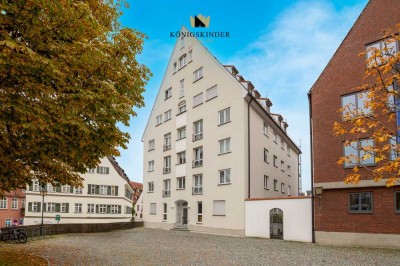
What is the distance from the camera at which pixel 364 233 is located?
1867cm

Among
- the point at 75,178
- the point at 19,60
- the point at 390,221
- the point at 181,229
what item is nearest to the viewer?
the point at 19,60

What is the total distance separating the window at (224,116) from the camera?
1185 inches

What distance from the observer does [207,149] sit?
31562mm

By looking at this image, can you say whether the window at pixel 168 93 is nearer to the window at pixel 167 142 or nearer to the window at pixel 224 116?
the window at pixel 167 142

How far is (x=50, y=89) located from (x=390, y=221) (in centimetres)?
1710

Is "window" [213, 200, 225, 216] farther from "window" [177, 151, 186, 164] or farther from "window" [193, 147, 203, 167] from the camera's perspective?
"window" [177, 151, 186, 164]

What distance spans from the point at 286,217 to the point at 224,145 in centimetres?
908

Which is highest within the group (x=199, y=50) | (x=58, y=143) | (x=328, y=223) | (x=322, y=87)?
(x=199, y=50)

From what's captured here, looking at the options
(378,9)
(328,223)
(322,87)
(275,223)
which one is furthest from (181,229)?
(378,9)

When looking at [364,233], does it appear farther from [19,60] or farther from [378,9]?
[19,60]

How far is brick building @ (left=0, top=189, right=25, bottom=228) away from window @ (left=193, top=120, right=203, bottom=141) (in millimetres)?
43792

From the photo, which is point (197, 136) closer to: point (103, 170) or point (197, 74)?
point (197, 74)

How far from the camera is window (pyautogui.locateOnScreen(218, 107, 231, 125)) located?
30.1 meters

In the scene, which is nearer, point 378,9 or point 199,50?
point 378,9
